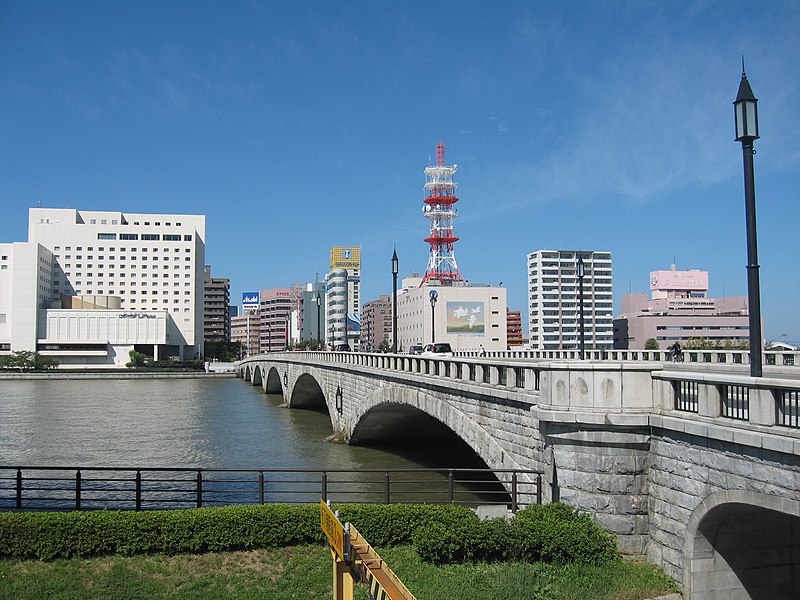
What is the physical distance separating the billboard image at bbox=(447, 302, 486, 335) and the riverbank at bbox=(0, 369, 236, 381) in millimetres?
43685

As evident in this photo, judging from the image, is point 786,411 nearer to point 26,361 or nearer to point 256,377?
point 256,377

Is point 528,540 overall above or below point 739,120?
below

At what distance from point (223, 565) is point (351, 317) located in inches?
6602

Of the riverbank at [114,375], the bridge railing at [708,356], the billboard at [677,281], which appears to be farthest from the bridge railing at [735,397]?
the billboard at [677,281]

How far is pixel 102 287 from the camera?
525 feet

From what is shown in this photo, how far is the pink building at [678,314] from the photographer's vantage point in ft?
448

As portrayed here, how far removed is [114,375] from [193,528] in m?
109

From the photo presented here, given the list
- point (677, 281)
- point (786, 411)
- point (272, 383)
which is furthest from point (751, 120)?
point (677, 281)

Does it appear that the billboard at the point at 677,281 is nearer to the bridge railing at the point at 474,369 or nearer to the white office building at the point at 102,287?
the white office building at the point at 102,287

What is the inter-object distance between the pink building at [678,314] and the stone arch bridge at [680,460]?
115 meters

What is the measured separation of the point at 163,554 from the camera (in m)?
15.6

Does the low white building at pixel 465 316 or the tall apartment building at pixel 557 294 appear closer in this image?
the low white building at pixel 465 316

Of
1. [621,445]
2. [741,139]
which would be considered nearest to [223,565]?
[621,445]

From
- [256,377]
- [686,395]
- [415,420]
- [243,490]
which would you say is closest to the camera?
[686,395]
